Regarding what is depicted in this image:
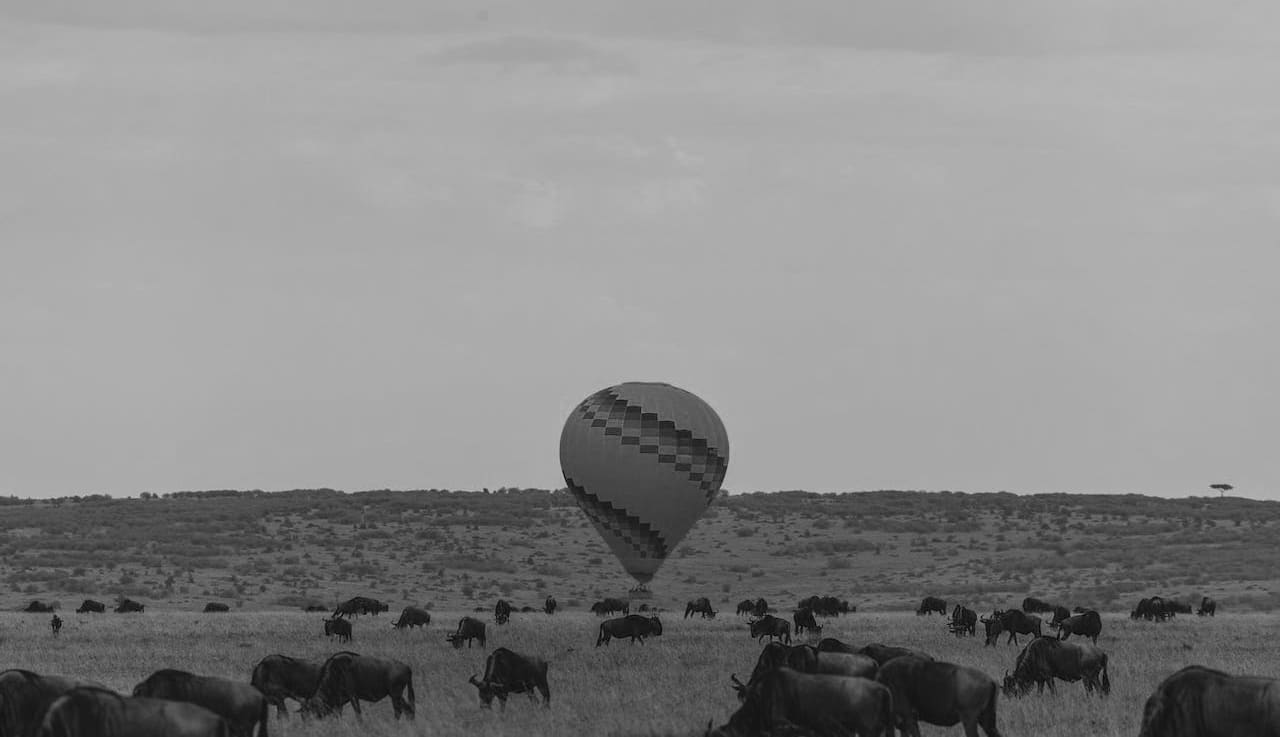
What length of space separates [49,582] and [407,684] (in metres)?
63.9

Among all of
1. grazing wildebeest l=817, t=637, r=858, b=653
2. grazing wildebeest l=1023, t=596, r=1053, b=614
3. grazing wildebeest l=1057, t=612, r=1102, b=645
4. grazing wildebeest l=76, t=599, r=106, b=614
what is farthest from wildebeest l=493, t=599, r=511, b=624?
grazing wildebeest l=817, t=637, r=858, b=653

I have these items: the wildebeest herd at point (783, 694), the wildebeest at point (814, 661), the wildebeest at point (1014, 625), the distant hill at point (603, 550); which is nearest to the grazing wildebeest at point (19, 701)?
the wildebeest herd at point (783, 694)

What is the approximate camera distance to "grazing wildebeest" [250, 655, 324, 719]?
25.4m

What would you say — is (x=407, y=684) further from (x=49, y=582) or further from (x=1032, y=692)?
(x=49, y=582)

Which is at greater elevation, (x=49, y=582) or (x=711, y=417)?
(x=711, y=417)

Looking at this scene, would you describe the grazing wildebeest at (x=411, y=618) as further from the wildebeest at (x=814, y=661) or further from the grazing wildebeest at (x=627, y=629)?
the wildebeest at (x=814, y=661)

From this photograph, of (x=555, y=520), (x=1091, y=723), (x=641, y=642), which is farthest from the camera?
(x=555, y=520)

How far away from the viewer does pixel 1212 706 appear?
1844 cm

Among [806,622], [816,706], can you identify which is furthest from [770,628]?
[816,706]

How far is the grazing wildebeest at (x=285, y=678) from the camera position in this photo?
25422 millimetres

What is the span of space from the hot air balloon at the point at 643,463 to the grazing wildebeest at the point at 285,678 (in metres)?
34.1

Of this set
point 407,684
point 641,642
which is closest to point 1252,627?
point 641,642

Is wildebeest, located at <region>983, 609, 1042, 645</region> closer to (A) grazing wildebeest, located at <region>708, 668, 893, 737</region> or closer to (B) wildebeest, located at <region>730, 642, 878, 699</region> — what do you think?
(B) wildebeest, located at <region>730, 642, 878, 699</region>

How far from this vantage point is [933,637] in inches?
1751
